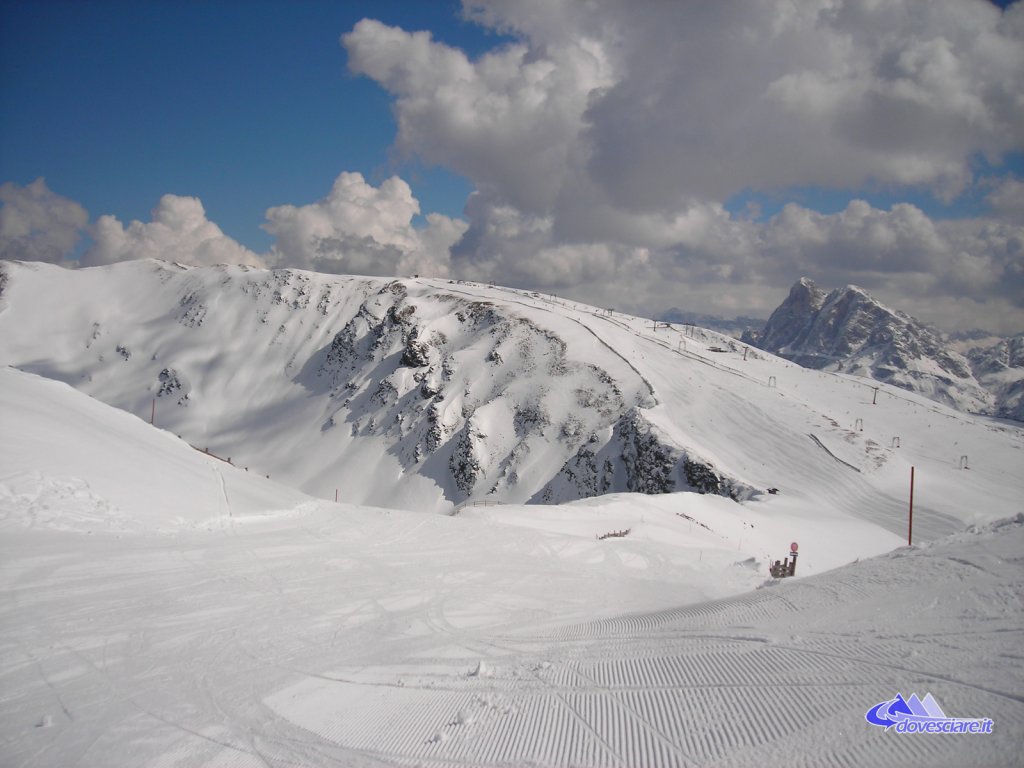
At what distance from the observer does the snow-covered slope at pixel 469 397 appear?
43.0 m

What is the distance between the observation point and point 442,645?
9.99 m

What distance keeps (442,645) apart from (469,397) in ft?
195

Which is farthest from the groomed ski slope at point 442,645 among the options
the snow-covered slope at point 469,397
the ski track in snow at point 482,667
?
the snow-covered slope at point 469,397

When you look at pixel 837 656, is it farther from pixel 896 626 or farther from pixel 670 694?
pixel 670 694

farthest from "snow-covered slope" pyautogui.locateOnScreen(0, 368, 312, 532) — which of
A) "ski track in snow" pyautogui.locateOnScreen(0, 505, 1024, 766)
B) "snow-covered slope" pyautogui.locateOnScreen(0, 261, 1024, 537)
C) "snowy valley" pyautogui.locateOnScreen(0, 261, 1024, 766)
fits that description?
"snow-covered slope" pyautogui.locateOnScreen(0, 261, 1024, 537)

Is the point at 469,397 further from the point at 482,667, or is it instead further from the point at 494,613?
the point at 482,667

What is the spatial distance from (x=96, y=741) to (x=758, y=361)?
79.3 metres

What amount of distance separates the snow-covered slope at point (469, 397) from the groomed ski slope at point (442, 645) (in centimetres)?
3018

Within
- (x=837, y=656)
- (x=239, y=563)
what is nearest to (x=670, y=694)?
(x=837, y=656)

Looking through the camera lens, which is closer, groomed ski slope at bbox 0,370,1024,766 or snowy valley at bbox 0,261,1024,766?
groomed ski slope at bbox 0,370,1024,766

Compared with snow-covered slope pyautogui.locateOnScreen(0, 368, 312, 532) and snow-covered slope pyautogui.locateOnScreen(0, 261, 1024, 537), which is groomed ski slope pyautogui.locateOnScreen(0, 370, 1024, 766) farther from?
snow-covered slope pyautogui.locateOnScreen(0, 261, 1024, 537)

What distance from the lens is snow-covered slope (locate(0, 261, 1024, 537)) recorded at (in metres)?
43.0

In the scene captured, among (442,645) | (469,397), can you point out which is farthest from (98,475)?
(469,397)

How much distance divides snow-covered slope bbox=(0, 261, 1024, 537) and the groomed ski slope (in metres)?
30.2
